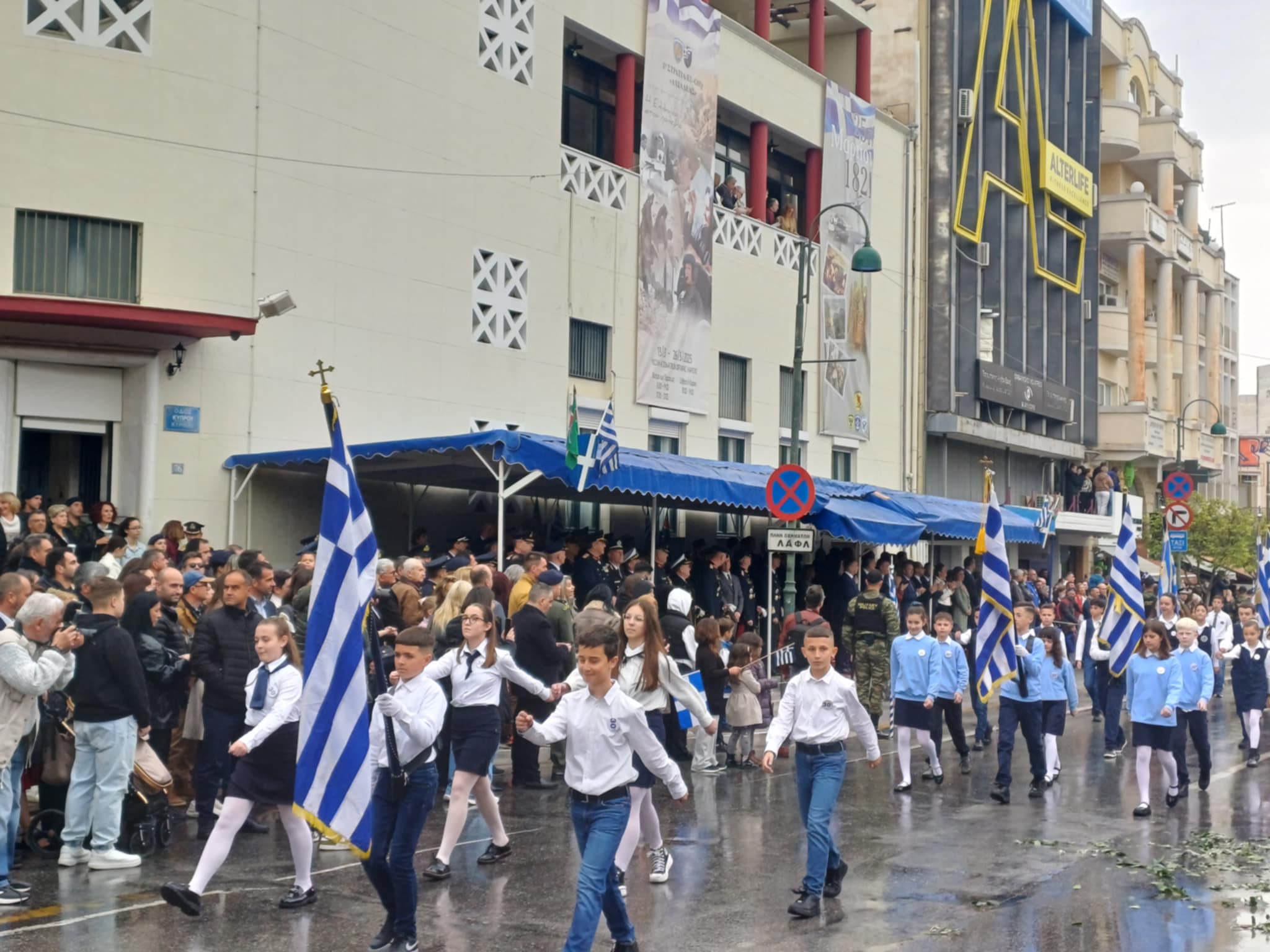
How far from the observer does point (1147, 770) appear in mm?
12922

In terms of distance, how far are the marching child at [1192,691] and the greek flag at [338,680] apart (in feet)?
27.7

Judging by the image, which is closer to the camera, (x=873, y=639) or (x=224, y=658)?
(x=224, y=658)

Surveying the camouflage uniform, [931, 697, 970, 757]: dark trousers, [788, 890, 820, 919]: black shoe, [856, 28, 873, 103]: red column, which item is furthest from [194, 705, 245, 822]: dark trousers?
[856, 28, 873, 103]: red column

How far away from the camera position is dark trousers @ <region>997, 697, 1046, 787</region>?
45.0 ft

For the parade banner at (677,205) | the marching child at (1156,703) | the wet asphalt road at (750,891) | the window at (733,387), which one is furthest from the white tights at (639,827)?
the window at (733,387)

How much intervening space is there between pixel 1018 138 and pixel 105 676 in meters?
36.5

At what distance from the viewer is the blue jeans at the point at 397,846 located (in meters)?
7.73

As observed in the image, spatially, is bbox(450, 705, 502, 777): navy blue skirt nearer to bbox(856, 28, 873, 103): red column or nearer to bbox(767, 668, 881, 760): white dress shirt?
bbox(767, 668, 881, 760): white dress shirt

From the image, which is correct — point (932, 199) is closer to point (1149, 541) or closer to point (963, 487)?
point (963, 487)

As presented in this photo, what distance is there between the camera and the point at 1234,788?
14898mm

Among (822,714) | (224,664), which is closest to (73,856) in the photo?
(224,664)

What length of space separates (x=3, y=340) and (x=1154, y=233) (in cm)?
4401

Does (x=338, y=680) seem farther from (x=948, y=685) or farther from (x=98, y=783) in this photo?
(x=948, y=685)

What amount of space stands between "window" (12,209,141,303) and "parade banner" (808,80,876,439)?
17402 millimetres
